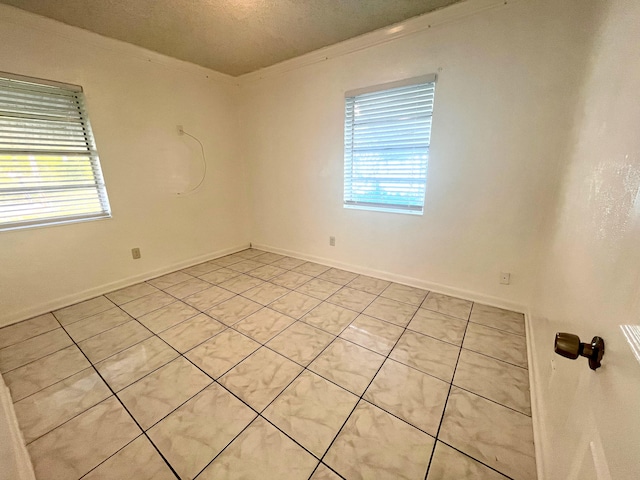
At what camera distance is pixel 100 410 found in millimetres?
1342

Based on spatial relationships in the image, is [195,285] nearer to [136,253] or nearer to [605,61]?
[136,253]

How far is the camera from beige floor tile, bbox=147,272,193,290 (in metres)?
2.79

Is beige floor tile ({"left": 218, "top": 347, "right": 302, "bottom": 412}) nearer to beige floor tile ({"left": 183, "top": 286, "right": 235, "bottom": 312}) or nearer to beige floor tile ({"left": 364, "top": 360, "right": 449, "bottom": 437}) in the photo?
beige floor tile ({"left": 364, "top": 360, "right": 449, "bottom": 437})

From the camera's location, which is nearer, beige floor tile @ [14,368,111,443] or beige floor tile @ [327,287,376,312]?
beige floor tile @ [14,368,111,443]

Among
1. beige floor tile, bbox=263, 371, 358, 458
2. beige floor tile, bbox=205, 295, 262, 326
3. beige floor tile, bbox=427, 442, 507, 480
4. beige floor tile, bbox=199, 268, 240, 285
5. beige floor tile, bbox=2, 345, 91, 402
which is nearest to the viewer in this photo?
beige floor tile, bbox=427, 442, 507, 480

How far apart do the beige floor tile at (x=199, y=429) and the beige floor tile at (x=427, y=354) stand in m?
1.01

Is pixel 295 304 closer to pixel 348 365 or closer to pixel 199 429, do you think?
pixel 348 365

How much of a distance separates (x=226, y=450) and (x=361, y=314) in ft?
4.38

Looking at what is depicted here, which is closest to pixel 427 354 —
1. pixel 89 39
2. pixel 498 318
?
pixel 498 318

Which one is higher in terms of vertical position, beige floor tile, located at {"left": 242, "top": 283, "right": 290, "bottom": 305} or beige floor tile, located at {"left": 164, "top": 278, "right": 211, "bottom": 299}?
beige floor tile, located at {"left": 242, "top": 283, "right": 290, "bottom": 305}

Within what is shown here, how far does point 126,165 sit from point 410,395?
323 cm

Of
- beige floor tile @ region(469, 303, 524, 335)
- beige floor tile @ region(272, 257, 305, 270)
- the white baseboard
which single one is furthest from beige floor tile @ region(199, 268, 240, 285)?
Result: beige floor tile @ region(469, 303, 524, 335)

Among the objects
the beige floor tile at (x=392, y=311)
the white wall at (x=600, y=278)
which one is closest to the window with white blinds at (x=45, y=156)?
the beige floor tile at (x=392, y=311)

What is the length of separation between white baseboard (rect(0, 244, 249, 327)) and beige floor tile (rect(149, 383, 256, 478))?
1.97 metres
